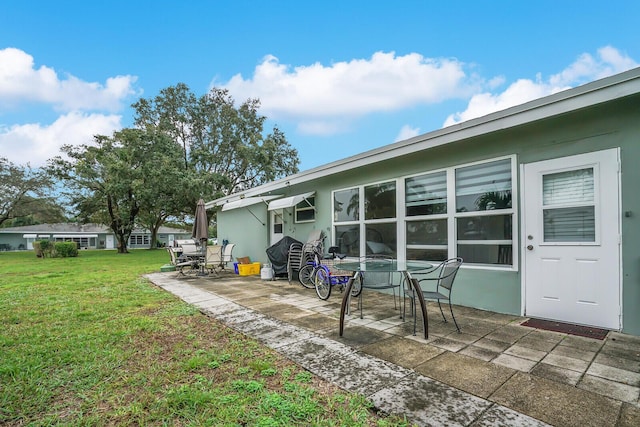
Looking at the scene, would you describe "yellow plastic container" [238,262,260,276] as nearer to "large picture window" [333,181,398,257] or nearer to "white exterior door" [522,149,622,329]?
"large picture window" [333,181,398,257]

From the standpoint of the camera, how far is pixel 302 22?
9297 mm

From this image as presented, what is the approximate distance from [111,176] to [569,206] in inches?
859

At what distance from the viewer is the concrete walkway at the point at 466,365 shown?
192 cm

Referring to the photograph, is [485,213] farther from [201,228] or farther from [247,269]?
[201,228]

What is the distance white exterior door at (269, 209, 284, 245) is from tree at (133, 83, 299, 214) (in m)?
10.3

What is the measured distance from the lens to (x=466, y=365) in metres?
2.57

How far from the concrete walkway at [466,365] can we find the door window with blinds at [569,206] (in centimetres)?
115

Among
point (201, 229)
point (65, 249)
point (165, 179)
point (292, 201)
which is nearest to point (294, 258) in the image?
point (292, 201)

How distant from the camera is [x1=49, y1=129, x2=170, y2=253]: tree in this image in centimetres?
1794

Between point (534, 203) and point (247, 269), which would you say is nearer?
point (534, 203)

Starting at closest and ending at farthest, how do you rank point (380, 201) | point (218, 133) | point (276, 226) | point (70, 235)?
point (380, 201) → point (276, 226) → point (218, 133) → point (70, 235)

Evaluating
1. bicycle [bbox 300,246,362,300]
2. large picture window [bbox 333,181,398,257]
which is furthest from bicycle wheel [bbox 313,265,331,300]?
large picture window [bbox 333,181,398,257]

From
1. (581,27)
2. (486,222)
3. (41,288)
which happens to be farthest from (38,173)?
(581,27)

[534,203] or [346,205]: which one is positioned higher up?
[346,205]
